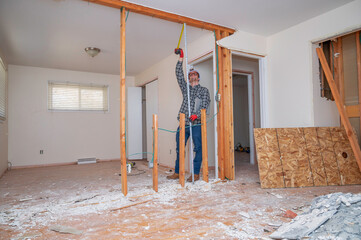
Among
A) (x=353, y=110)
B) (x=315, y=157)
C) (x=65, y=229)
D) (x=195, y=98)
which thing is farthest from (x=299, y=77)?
(x=65, y=229)

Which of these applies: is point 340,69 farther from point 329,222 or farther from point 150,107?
point 150,107

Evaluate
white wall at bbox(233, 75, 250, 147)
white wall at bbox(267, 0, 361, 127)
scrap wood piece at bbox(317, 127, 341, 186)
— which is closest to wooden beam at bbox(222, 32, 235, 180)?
white wall at bbox(267, 0, 361, 127)

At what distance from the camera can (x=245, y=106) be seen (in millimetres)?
7867

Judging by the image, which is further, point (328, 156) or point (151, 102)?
point (151, 102)

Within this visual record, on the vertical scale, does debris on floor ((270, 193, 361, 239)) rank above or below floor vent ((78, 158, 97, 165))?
above

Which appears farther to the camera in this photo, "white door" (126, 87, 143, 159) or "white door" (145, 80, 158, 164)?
"white door" (126, 87, 143, 159)

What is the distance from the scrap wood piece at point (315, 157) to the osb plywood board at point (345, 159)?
0.23 m

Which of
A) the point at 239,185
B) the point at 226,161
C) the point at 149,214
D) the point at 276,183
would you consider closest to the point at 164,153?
the point at 226,161

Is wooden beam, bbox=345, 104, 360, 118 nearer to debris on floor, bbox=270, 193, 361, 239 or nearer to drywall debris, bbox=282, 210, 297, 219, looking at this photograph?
debris on floor, bbox=270, 193, 361, 239

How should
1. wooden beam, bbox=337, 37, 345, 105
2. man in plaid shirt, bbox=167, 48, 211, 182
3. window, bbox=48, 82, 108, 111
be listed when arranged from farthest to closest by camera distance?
window, bbox=48, 82, 108, 111, wooden beam, bbox=337, 37, 345, 105, man in plaid shirt, bbox=167, 48, 211, 182

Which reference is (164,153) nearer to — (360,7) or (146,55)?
(146,55)

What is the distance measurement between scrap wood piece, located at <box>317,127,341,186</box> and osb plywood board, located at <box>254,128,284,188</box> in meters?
0.59

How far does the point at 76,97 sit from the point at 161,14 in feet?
12.0

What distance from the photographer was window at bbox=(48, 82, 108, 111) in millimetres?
5492
